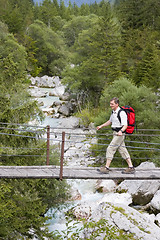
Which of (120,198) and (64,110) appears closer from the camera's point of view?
(120,198)

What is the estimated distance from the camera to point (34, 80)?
3525 cm

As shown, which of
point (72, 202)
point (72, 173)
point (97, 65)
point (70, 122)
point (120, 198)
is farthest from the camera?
point (97, 65)

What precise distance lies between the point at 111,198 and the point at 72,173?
19.3ft

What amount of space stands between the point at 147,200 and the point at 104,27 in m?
17.3

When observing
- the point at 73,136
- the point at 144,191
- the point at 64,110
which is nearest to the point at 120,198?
the point at 144,191

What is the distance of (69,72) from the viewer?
26.2 meters

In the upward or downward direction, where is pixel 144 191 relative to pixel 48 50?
downward

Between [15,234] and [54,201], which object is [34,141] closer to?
[54,201]

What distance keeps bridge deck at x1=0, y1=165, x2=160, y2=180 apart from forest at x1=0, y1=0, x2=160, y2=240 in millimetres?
1191

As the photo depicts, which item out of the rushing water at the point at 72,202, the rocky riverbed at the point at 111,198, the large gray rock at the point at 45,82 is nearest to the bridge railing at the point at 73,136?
the rocky riverbed at the point at 111,198

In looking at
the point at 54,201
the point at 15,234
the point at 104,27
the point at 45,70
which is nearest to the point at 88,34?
→ the point at 104,27

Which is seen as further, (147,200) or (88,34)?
(88,34)

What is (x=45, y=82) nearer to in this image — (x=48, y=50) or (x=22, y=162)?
(x=48, y=50)

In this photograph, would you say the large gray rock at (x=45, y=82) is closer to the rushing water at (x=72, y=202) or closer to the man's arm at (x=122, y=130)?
the rushing water at (x=72, y=202)
